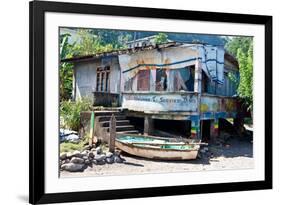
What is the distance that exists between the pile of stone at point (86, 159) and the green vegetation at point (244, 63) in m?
0.72

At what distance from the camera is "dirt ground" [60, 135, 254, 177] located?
227cm

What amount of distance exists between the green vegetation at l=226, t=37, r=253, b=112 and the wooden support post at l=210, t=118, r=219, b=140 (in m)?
0.19

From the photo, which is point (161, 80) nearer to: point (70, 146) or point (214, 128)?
point (214, 128)

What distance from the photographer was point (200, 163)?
8.01 ft

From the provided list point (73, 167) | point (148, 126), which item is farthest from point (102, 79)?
point (73, 167)

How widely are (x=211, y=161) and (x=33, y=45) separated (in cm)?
102

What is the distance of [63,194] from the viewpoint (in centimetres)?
217

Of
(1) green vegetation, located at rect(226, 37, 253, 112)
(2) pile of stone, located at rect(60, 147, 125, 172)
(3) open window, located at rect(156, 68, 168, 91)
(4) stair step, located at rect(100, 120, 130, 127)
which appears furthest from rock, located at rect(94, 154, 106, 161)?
(1) green vegetation, located at rect(226, 37, 253, 112)

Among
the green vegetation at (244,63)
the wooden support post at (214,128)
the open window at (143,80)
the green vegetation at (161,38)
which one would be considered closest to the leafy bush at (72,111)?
the open window at (143,80)

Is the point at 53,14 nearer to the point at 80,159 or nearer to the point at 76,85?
the point at 76,85

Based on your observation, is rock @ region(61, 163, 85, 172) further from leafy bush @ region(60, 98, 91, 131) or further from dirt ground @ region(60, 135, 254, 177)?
leafy bush @ region(60, 98, 91, 131)

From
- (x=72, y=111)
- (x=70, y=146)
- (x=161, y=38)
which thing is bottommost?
(x=70, y=146)

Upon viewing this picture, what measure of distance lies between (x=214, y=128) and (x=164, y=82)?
13.8 inches

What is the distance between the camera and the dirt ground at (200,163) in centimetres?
227
